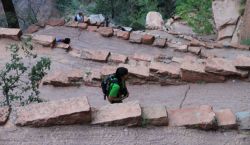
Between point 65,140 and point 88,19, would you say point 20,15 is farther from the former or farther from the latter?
point 65,140

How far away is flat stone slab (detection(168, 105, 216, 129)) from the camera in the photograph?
4637 mm

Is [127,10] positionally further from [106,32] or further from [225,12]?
[106,32]

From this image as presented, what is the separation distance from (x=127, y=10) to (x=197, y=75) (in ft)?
26.8

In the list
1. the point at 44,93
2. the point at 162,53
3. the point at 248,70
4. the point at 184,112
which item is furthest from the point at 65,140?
the point at 162,53

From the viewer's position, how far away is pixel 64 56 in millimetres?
9297

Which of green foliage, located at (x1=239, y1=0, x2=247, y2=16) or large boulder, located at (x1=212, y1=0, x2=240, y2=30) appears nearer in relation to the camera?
green foliage, located at (x1=239, y1=0, x2=247, y2=16)

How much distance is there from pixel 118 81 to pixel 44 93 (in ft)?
7.27

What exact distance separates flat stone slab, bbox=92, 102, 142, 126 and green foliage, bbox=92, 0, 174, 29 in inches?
366

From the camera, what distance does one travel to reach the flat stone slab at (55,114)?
4.43m

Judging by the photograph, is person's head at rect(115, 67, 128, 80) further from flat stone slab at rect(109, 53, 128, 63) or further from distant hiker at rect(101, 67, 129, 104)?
flat stone slab at rect(109, 53, 128, 63)

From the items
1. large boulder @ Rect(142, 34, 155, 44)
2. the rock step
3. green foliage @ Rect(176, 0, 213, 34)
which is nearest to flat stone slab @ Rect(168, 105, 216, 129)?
the rock step

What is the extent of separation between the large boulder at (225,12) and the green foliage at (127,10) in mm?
2324

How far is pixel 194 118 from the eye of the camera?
185 inches

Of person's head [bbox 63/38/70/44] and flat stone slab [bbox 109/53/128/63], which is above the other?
person's head [bbox 63/38/70/44]
